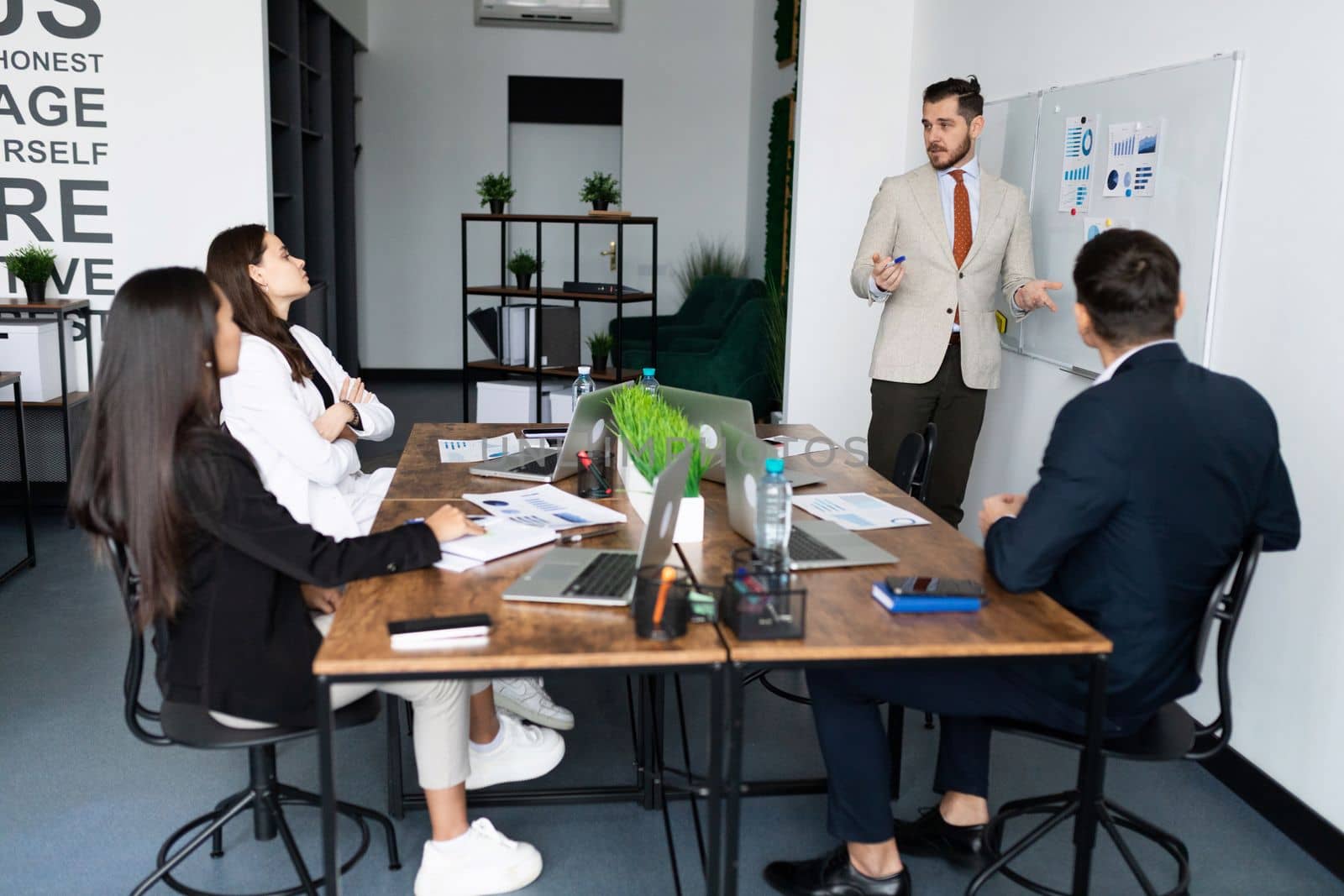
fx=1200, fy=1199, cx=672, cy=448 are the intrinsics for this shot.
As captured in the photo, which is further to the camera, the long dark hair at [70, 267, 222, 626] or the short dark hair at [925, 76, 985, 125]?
the short dark hair at [925, 76, 985, 125]

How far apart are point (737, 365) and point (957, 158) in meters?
3.37

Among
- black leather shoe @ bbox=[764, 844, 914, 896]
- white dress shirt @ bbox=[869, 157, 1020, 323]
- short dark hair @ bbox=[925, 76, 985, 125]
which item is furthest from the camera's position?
white dress shirt @ bbox=[869, 157, 1020, 323]

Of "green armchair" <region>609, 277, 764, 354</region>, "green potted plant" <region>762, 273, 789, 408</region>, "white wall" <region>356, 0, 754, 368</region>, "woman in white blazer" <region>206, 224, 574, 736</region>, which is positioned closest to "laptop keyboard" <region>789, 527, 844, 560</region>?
"woman in white blazer" <region>206, 224, 574, 736</region>

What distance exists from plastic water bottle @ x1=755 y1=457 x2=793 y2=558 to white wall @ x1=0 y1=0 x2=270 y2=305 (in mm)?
3904

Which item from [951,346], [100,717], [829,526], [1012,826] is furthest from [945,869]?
[100,717]

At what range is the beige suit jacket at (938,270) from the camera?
3.91 metres

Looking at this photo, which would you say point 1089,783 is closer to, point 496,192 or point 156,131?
point 156,131

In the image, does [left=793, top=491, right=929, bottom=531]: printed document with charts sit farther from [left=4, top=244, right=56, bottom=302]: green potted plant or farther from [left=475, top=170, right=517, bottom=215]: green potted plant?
[left=475, top=170, right=517, bottom=215]: green potted plant

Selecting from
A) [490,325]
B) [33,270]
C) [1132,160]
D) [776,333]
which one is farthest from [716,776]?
[490,325]

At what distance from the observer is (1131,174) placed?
3.57m

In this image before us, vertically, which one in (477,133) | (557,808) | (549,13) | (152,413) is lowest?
(557,808)

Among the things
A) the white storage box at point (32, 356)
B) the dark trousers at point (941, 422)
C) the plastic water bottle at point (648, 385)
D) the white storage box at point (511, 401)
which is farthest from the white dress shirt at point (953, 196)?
the white storage box at point (32, 356)

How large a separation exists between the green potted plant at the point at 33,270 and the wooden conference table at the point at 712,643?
3638mm

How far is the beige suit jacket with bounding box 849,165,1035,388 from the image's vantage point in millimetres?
3912
